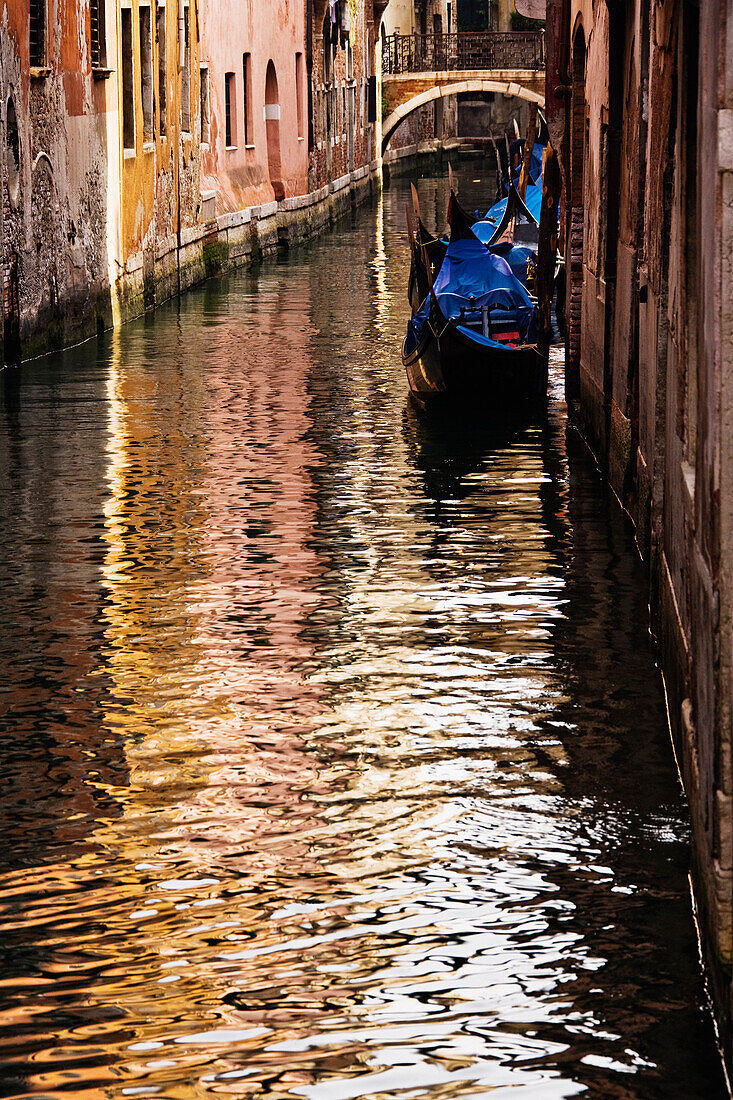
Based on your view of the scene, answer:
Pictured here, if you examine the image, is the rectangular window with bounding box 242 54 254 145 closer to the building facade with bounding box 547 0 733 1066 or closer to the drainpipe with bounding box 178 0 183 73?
the drainpipe with bounding box 178 0 183 73

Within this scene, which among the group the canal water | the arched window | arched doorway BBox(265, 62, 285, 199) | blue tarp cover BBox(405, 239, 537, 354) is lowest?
the canal water

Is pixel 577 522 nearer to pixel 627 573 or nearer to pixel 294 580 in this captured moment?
pixel 627 573

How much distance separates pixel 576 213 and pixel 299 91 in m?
16.7

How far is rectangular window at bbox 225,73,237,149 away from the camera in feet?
76.2

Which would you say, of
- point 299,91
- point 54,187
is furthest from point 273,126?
point 54,187

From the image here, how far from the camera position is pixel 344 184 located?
32031mm

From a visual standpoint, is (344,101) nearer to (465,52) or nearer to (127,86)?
(465,52)

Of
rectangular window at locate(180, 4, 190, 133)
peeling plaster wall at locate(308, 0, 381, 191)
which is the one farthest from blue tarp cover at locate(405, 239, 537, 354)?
peeling plaster wall at locate(308, 0, 381, 191)

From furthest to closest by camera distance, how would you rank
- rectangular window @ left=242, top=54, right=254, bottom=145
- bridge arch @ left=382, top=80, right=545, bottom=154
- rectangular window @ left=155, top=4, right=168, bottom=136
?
bridge arch @ left=382, top=80, right=545, bottom=154 < rectangular window @ left=242, top=54, right=254, bottom=145 < rectangular window @ left=155, top=4, right=168, bottom=136

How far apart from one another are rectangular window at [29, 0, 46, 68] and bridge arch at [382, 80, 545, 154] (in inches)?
968

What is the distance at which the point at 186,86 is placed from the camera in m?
20.2

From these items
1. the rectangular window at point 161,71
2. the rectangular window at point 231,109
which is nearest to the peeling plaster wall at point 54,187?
the rectangular window at point 161,71

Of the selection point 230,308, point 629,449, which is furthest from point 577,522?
point 230,308

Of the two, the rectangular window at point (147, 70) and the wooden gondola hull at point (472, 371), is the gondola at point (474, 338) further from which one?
the rectangular window at point (147, 70)
